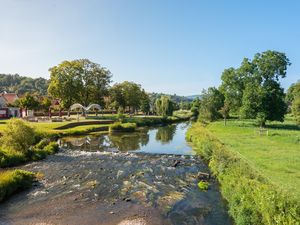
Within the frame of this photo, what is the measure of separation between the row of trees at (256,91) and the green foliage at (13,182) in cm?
3475

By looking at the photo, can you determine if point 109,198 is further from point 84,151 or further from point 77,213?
point 84,151

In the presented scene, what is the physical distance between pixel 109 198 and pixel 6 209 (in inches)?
241

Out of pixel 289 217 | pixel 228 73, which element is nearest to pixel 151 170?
pixel 289 217

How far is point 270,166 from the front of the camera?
69.6 feet

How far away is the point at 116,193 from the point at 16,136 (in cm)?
1510

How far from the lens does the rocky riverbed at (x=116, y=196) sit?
1593 centimetres

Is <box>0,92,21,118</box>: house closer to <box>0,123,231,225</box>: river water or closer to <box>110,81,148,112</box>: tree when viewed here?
<box>110,81,148,112</box>: tree

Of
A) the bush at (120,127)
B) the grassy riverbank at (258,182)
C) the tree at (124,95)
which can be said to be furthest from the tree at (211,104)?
the grassy riverbank at (258,182)

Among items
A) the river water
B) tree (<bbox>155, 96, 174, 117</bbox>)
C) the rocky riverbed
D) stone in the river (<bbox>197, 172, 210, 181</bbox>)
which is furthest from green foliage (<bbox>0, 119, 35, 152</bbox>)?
tree (<bbox>155, 96, 174, 117</bbox>)

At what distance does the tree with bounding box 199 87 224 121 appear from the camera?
71.2m

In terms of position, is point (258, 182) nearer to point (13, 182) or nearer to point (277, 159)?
point (277, 159)

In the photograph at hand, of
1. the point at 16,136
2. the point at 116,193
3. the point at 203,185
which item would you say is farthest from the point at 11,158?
the point at 203,185

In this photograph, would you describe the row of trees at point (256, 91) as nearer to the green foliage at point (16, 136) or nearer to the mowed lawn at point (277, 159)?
the mowed lawn at point (277, 159)

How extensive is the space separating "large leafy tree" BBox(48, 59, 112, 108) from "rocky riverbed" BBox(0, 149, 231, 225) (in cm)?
4485
